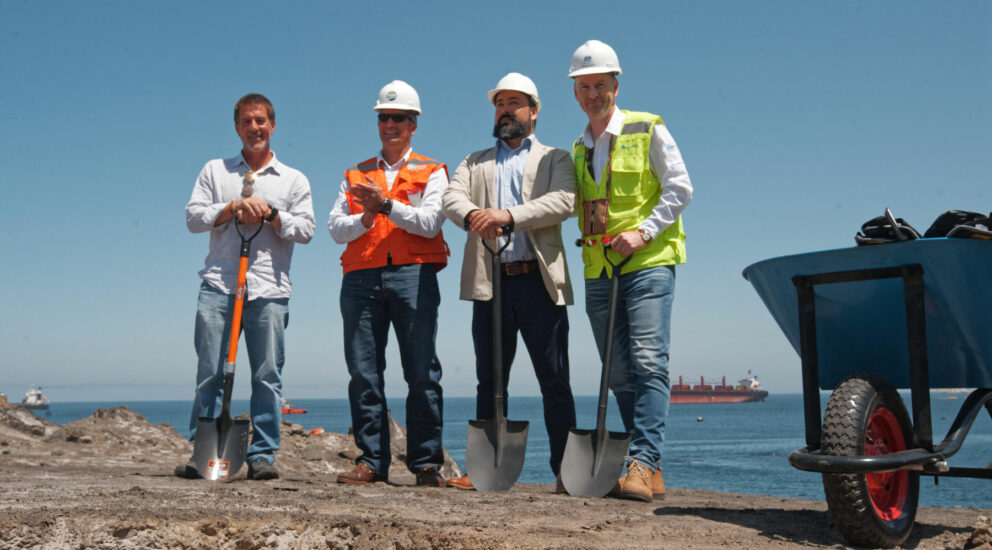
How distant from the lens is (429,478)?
4.46 metres

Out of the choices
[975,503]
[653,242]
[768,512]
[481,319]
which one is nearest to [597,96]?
[653,242]

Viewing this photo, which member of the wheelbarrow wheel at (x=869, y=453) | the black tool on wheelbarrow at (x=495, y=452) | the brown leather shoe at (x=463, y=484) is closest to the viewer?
the wheelbarrow wheel at (x=869, y=453)

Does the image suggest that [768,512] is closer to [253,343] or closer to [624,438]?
[624,438]

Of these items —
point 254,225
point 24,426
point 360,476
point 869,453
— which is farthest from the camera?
point 24,426

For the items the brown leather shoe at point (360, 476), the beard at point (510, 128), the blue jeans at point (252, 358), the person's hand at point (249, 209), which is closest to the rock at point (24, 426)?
the blue jeans at point (252, 358)

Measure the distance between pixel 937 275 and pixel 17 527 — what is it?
3.42 meters

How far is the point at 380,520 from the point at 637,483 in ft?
4.42

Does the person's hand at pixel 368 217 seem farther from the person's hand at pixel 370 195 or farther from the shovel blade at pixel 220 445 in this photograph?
the shovel blade at pixel 220 445

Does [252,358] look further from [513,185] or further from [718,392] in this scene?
[718,392]

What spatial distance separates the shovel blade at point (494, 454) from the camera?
13.2ft

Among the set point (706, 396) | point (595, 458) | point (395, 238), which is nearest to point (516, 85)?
point (395, 238)

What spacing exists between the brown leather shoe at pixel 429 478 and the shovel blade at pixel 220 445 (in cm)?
97

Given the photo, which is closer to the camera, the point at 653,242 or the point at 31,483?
the point at 653,242

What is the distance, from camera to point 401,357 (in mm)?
4555
